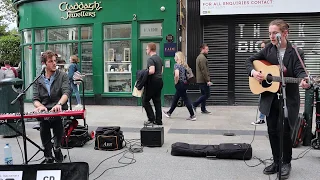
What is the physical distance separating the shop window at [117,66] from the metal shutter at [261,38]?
389 centimetres

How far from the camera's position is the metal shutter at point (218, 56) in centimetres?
1120


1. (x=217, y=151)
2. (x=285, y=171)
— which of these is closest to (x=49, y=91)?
(x=217, y=151)

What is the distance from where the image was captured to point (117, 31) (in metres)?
11.7

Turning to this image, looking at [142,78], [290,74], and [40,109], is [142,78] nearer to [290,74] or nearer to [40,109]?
[40,109]

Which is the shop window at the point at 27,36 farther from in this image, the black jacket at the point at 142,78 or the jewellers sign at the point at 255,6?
the black jacket at the point at 142,78

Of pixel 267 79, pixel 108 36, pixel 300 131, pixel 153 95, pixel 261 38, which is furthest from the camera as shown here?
pixel 108 36

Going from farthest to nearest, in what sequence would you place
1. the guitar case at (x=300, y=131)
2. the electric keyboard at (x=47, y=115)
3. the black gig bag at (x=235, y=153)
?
1. the guitar case at (x=300, y=131)
2. the black gig bag at (x=235, y=153)
3. the electric keyboard at (x=47, y=115)

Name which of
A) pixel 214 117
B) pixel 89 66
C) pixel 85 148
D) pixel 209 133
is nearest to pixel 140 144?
pixel 85 148

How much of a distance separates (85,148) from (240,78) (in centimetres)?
689

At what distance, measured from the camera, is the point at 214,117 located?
29.8 feet

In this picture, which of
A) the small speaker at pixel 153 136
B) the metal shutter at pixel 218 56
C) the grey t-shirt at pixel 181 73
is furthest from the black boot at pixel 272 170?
the metal shutter at pixel 218 56

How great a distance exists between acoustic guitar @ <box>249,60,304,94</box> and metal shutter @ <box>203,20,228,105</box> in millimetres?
6814

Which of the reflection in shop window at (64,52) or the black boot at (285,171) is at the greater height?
the reflection in shop window at (64,52)

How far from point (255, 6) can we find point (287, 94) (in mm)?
7053
